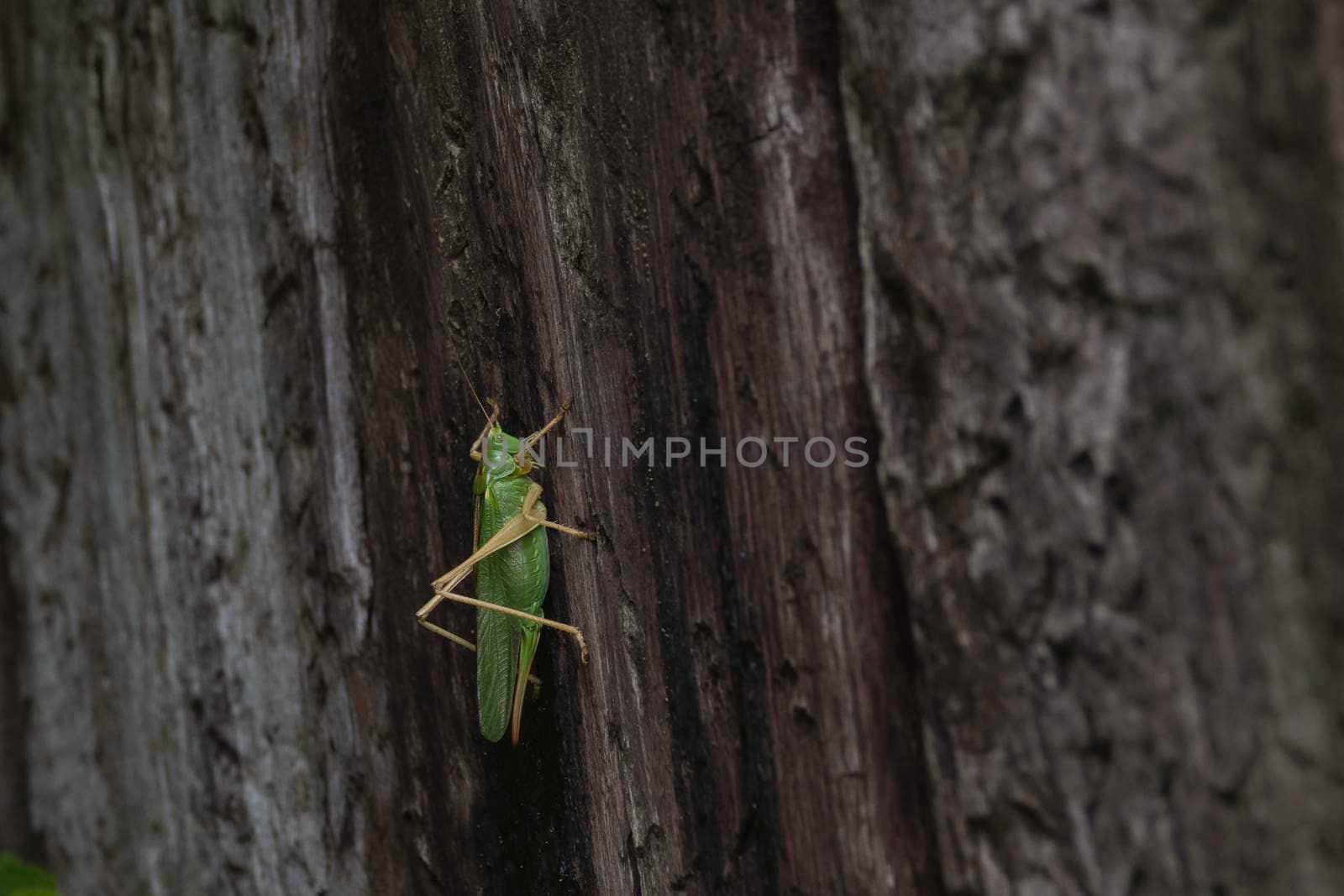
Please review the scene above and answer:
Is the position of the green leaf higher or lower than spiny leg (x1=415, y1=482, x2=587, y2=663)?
lower

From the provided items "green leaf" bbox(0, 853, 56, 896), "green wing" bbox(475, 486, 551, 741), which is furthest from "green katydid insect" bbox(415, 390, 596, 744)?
"green leaf" bbox(0, 853, 56, 896)

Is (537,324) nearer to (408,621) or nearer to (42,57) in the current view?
(408,621)

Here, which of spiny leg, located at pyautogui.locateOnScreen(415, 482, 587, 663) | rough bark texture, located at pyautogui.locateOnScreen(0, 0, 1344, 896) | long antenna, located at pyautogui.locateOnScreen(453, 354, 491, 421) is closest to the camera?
rough bark texture, located at pyautogui.locateOnScreen(0, 0, 1344, 896)

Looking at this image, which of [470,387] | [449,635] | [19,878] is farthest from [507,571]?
A: [19,878]

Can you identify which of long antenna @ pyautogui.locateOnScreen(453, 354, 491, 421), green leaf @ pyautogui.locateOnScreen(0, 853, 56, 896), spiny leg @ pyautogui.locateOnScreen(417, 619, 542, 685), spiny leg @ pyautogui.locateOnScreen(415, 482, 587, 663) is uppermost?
long antenna @ pyautogui.locateOnScreen(453, 354, 491, 421)

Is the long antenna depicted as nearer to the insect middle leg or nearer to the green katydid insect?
the green katydid insect

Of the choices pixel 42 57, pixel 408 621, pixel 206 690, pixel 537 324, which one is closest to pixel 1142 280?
pixel 537 324

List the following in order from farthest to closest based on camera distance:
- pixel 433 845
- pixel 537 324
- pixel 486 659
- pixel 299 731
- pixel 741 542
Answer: pixel 299 731, pixel 433 845, pixel 486 659, pixel 537 324, pixel 741 542

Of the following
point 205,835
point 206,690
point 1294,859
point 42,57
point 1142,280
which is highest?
point 42,57
